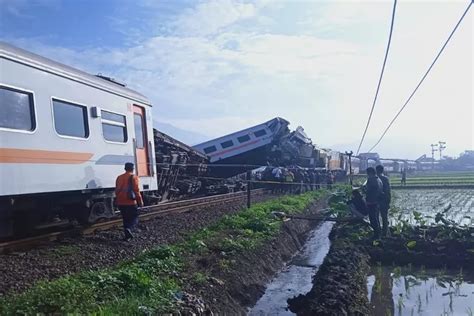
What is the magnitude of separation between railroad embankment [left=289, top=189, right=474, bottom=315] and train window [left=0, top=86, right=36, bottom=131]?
181 inches

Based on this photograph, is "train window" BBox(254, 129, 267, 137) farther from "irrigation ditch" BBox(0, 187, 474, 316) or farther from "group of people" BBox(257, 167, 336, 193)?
"irrigation ditch" BBox(0, 187, 474, 316)

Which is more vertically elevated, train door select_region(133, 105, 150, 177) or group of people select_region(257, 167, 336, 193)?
train door select_region(133, 105, 150, 177)

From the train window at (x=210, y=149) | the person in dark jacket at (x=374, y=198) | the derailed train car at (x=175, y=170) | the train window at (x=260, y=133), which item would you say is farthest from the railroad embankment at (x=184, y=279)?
the train window at (x=210, y=149)

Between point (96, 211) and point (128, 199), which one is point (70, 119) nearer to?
point (128, 199)

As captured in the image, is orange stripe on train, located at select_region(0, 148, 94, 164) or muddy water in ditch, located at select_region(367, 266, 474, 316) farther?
muddy water in ditch, located at select_region(367, 266, 474, 316)

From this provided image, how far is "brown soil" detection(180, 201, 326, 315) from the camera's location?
5.58 m

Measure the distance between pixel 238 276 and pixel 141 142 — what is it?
16.8 ft

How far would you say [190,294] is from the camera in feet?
16.8

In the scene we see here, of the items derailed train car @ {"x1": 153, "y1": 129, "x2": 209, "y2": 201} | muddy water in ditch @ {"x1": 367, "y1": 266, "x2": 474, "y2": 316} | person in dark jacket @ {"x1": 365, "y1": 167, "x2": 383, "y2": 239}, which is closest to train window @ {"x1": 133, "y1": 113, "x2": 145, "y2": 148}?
derailed train car @ {"x1": 153, "y1": 129, "x2": 209, "y2": 201}

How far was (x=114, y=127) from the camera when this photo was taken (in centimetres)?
955

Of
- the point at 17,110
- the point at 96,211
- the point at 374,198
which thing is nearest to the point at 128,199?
the point at 96,211

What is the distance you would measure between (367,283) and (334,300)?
2.45 meters

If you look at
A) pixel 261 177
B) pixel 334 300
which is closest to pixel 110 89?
pixel 334 300

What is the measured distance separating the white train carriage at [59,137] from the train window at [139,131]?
8 cm
